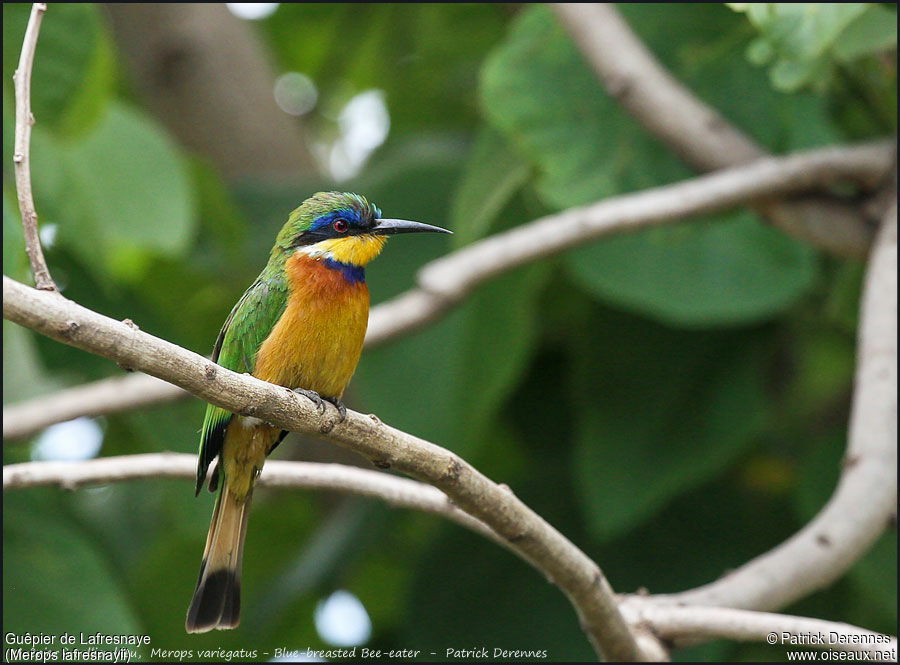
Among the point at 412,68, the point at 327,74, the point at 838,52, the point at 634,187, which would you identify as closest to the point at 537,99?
the point at 634,187

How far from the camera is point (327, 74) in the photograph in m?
6.12

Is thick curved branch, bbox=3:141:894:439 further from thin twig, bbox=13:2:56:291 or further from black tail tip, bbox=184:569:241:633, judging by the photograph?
thin twig, bbox=13:2:56:291

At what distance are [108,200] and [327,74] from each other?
237 cm

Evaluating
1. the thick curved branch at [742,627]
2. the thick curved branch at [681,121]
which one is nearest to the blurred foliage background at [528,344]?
the thick curved branch at [681,121]

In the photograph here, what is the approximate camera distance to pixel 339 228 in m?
3.02

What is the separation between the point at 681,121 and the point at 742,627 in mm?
1812

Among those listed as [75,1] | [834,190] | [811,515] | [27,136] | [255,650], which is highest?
[75,1]

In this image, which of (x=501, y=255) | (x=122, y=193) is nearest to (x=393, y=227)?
(x=501, y=255)

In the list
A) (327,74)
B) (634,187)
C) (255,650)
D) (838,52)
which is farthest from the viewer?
(327,74)

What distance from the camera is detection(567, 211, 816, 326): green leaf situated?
356 cm

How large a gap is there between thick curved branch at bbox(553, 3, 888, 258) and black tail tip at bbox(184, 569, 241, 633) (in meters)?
1.91

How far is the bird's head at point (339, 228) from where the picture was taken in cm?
299

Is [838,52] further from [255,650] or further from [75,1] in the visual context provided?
[255,650]

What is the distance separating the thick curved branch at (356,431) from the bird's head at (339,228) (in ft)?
3.34
